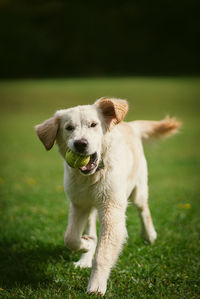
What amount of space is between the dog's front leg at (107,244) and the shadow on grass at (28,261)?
57cm

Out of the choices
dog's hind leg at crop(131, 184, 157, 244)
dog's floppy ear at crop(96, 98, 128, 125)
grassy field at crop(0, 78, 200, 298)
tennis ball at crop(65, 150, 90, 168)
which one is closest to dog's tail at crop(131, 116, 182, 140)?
grassy field at crop(0, 78, 200, 298)

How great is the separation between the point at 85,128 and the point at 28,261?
5.33ft

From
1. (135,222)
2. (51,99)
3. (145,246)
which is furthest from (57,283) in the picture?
(51,99)

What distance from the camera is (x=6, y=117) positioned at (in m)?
21.9

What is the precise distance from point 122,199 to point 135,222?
1785mm

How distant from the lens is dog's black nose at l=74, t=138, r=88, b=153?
326cm

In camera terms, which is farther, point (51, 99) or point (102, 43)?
point (102, 43)

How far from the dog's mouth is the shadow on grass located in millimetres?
1114

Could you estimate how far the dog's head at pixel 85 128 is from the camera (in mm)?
3346

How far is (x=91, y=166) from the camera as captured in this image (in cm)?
343

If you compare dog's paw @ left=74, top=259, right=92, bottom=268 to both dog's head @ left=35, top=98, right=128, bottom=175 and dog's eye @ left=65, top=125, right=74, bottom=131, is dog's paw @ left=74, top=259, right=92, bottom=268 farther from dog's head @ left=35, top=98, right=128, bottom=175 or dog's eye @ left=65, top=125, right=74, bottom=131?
dog's eye @ left=65, top=125, right=74, bottom=131

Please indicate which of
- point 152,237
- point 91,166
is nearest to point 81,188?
point 91,166

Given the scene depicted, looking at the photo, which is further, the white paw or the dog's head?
the white paw

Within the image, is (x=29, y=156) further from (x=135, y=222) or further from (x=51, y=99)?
(x=51, y=99)
